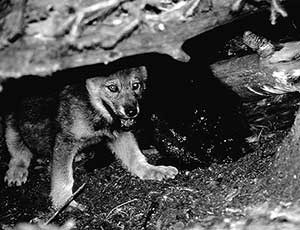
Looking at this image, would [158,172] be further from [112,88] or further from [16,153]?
[16,153]

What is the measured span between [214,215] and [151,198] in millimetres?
788

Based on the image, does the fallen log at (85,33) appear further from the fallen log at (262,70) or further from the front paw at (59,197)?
the front paw at (59,197)

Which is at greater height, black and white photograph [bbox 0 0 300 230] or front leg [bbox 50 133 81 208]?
black and white photograph [bbox 0 0 300 230]

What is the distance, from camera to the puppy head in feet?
14.8

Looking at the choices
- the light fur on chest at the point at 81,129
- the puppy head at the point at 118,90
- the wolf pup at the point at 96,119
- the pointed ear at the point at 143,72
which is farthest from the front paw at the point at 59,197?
the pointed ear at the point at 143,72

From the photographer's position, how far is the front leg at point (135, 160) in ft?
14.4

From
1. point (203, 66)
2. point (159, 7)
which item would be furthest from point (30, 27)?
point (203, 66)

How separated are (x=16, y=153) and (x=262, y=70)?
9.21ft

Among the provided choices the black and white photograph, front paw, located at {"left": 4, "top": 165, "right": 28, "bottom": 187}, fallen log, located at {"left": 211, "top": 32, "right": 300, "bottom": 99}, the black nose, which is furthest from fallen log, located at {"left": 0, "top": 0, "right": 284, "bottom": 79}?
front paw, located at {"left": 4, "top": 165, "right": 28, "bottom": 187}

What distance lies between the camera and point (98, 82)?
457cm

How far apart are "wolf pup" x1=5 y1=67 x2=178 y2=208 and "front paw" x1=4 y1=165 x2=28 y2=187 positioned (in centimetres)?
63

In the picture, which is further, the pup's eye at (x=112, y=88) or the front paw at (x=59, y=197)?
the pup's eye at (x=112, y=88)

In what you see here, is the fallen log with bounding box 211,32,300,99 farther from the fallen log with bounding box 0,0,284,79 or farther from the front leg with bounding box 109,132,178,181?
the fallen log with bounding box 0,0,284,79

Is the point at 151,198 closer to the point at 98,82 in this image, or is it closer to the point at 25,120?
the point at 98,82
